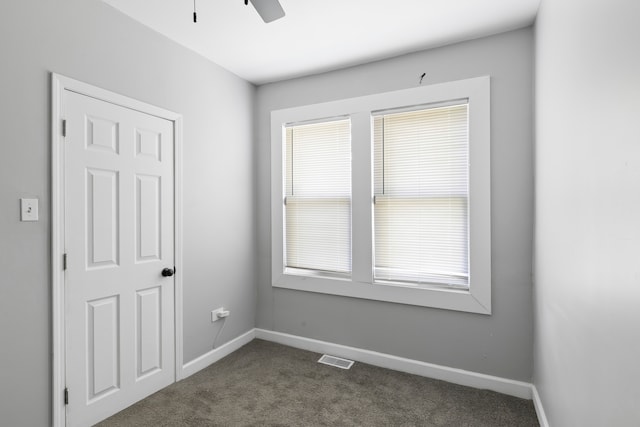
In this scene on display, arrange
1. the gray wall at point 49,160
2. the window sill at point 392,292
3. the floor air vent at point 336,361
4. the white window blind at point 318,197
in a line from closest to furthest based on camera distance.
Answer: the gray wall at point 49,160 < the window sill at point 392,292 < the floor air vent at point 336,361 < the white window blind at point 318,197

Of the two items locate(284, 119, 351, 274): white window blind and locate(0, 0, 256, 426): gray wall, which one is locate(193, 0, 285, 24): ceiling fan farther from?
locate(284, 119, 351, 274): white window blind

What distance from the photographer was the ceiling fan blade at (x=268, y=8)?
155 centimetres

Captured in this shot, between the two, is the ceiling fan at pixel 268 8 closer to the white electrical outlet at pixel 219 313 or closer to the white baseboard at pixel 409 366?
the white electrical outlet at pixel 219 313

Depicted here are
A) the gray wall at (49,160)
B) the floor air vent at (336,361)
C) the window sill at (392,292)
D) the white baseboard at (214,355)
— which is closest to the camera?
the gray wall at (49,160)

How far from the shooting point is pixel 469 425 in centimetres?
209

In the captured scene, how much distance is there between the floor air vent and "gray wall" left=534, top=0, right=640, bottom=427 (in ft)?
4.79

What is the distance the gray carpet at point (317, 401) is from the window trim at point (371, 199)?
63cm

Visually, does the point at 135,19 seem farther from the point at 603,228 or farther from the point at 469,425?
the point at 469,425

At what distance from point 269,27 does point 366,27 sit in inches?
27.9

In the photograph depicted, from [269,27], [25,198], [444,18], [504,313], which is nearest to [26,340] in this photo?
[25,198]

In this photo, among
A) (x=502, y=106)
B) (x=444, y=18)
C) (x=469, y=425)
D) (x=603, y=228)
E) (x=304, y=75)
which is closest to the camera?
(x=603, y=228)

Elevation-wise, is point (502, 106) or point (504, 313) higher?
point (502, 106)

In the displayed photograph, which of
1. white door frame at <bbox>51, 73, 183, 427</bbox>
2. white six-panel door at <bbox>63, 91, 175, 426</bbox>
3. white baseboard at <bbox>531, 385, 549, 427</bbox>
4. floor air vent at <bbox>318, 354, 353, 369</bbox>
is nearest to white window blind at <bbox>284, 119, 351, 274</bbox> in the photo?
floor air vent at <bbox>318, 354, 353, 369</bbox>

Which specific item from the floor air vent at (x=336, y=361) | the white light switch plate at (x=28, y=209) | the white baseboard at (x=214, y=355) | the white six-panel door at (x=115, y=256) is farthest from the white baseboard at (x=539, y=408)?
the white light switch plate at (x=28, y=209)
